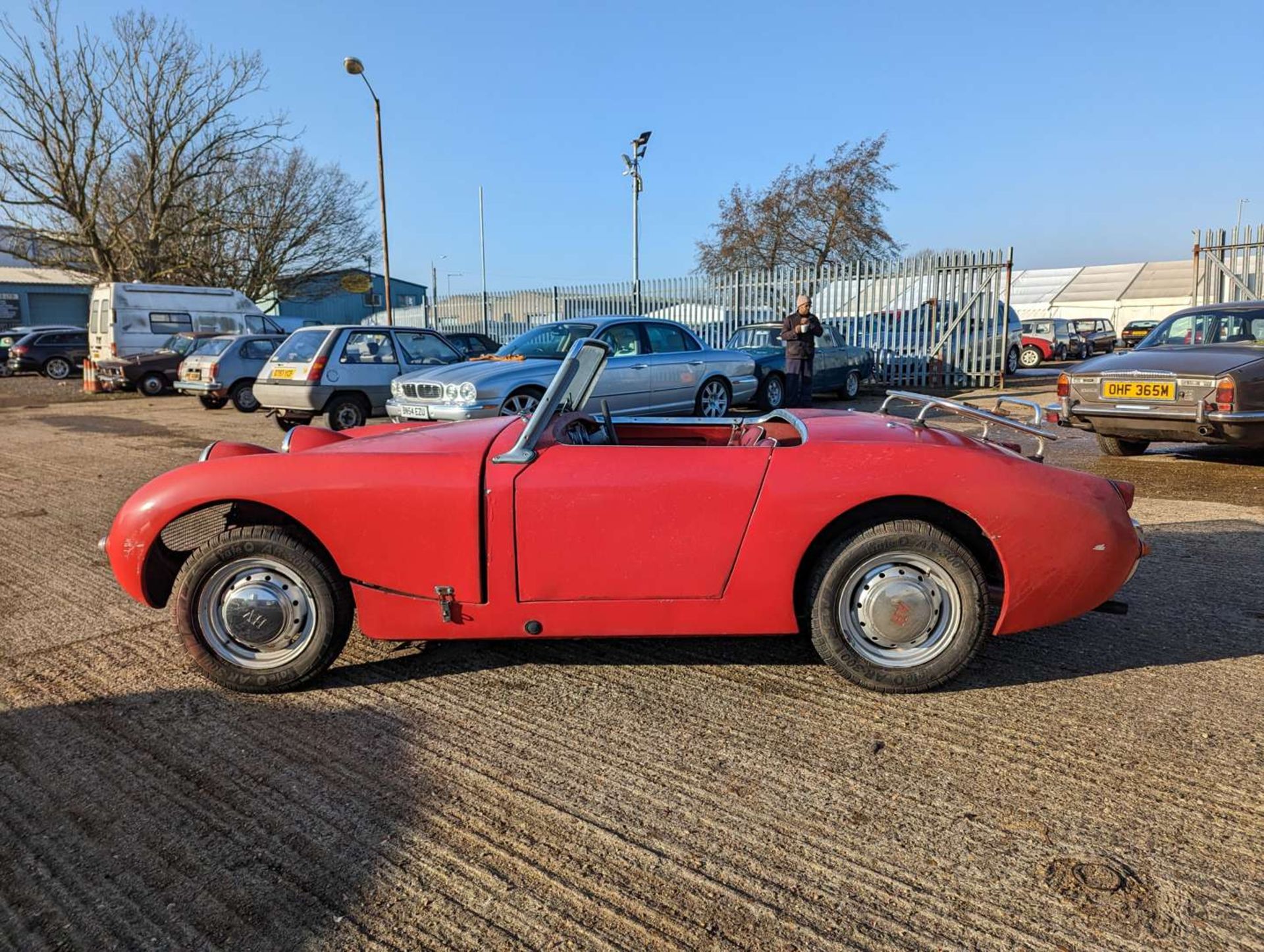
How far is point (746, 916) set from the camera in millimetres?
1948

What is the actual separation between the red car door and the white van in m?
17.0

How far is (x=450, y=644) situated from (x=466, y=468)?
40.4 inches

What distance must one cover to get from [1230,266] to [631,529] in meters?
16.7

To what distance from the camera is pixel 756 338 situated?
14.2 m

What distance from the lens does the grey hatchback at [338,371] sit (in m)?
10.7

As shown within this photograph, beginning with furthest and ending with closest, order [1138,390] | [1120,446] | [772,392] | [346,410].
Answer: [772,392], [346,410], [1120,446], [1138,390]

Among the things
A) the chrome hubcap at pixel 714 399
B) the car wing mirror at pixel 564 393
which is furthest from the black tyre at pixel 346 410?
the car wing mirror at pixel 564 393

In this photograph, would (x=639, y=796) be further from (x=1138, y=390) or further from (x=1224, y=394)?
(x=1138, y=390)

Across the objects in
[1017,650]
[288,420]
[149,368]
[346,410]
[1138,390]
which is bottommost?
[1017,650]

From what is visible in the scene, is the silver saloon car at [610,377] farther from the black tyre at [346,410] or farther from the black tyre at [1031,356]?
the black tyre at [1031,356]

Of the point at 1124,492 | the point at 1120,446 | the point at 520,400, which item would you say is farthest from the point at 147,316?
the point at 1124,492

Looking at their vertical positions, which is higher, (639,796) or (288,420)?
(288,420)

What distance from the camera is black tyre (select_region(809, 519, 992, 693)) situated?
296 cm

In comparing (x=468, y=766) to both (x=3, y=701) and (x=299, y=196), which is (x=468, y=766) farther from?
(x=299, y=196)
